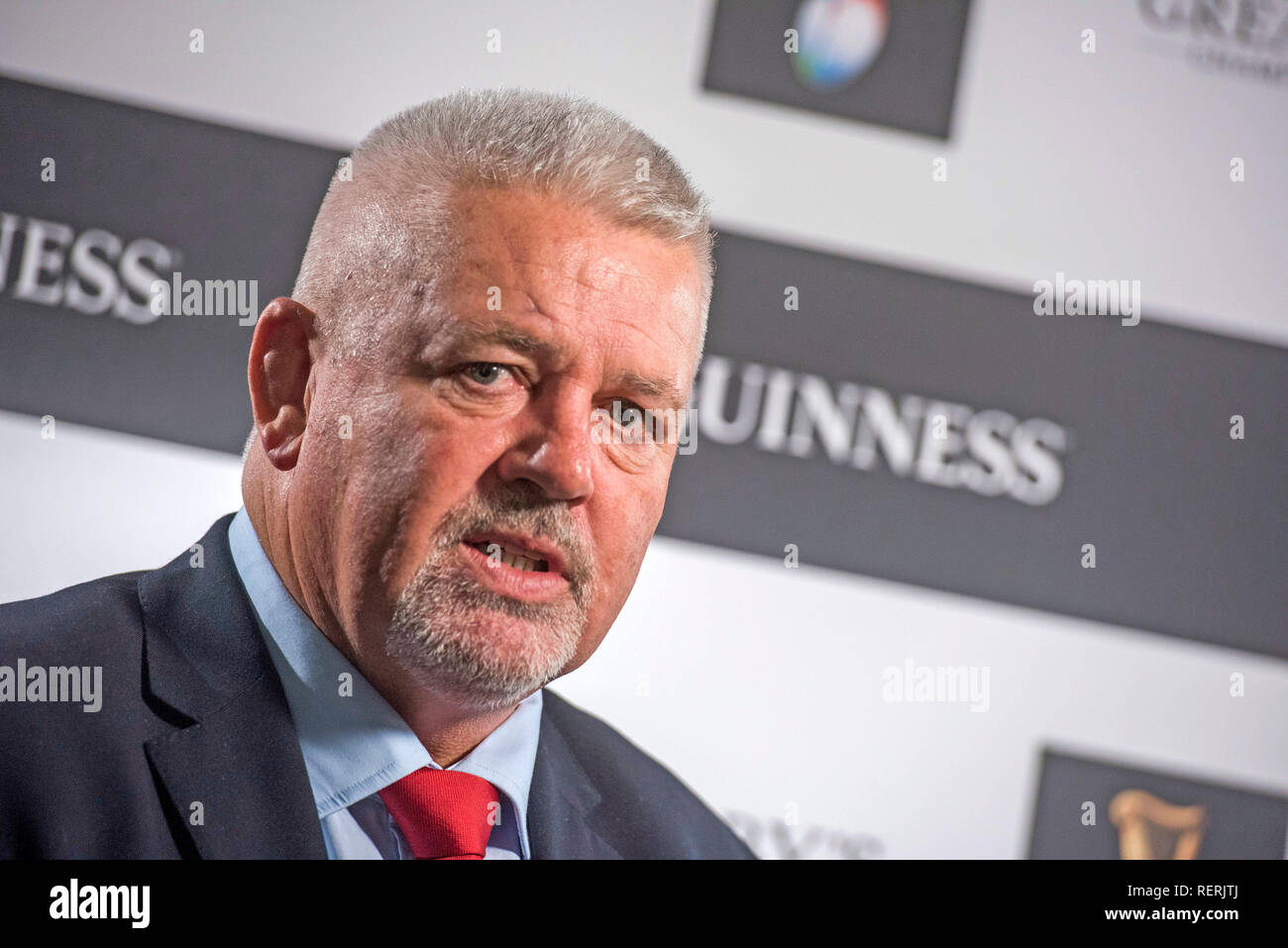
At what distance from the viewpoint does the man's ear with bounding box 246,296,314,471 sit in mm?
1360

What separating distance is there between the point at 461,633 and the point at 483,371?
12.0 inches

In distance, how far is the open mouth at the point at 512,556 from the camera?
4.34 ft

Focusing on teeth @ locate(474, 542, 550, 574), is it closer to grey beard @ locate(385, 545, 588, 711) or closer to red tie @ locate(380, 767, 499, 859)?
grey beard @ locate(385, 545, 588, 711)

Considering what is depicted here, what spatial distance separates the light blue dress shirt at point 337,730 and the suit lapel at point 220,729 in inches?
1.0

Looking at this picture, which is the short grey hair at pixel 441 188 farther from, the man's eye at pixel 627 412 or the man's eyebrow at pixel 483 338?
the man's eye at pixel 627 412

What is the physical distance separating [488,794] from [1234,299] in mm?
1699

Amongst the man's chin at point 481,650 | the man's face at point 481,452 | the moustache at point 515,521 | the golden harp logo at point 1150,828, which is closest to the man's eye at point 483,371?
the man's face at point 481,452

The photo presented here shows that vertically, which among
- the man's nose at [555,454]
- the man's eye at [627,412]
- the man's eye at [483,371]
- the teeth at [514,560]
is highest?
the man's eye at [483,371]

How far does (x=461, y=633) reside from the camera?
130cm

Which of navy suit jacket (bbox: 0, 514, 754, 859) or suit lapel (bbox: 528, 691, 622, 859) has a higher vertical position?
navy suit jacket (bbox: 0, 514, 754, 859)

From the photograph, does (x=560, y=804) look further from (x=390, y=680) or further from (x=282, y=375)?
(x=282, y=375)

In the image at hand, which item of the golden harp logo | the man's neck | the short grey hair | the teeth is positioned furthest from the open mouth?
the golden harp logo

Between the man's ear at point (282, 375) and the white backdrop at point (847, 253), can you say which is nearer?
the man's ear at point (282, 375)

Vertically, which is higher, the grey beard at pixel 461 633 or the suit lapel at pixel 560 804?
the grey beard at pixel 461 633
